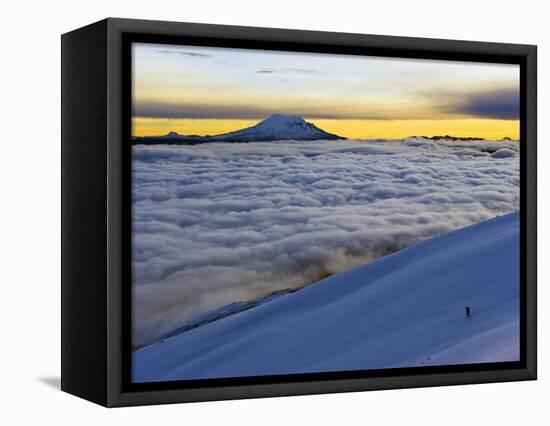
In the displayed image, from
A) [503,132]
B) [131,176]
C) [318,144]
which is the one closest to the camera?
[131,176]

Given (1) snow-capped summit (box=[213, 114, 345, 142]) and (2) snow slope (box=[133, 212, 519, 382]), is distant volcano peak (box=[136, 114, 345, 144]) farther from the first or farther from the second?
(2) snow slope (box=[133, 212, 519, 382])

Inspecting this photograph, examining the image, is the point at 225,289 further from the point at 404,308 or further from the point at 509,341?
the point at 509,341

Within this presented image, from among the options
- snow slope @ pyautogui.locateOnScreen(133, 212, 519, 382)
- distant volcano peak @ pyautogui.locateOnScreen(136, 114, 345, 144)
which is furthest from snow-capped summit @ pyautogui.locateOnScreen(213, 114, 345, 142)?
snow slope @ pyautogui.locateOnScreen(133, 212, 519, 382)

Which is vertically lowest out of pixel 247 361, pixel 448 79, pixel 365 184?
pixel 247 361

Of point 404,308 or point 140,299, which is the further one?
point 404,308

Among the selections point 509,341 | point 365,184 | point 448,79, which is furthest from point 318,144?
point 509,341

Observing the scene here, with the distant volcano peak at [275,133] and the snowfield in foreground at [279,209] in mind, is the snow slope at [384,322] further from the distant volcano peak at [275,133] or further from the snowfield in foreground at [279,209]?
the distant volcano peak at [275,133]

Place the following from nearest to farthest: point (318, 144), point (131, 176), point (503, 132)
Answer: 1. point (131, 176)
2. point (318, 144)
3. point (503, 132)
